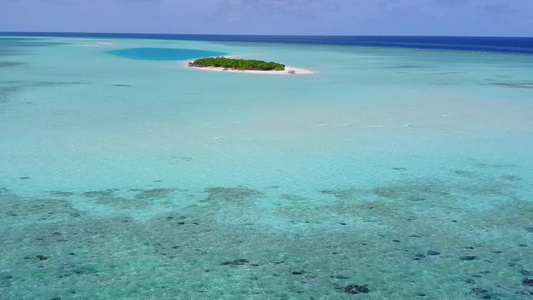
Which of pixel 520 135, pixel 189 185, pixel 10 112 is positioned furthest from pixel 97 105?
pixel 520 135

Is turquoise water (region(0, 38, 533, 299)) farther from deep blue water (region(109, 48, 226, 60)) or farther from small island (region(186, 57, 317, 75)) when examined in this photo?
deep blue water (region(109, 48, 226, 60))

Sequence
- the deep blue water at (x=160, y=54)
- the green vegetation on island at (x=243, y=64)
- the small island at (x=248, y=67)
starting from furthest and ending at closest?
the deep blue water at (x=160, y=54) < the green vegetation on island at (x=243, y=64) < the small island at (x=248, y=67)

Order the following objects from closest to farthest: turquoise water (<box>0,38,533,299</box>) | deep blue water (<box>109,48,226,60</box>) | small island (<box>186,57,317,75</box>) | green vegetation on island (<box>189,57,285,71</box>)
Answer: turquoise water (<box>0,38,533,299</box>) < small island (<box>186,57,317,75</box>) < green vegetation on island (<box>189,57,285,71</box>) < deep blue water (<box>109,48,226,60</box>)

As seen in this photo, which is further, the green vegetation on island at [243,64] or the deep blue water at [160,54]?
the deep blue water at [160,54]

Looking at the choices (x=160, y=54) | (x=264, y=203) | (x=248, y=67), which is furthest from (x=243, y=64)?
(x=264, y=203)

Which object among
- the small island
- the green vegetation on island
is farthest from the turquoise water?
the green vegetation on island

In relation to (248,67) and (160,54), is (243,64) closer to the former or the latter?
(248,67)

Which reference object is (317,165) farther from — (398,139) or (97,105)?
(97,105)

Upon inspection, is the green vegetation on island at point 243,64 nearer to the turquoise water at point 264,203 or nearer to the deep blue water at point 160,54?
the deep blue water at point 160,54

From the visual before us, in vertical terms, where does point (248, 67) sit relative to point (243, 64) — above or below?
below

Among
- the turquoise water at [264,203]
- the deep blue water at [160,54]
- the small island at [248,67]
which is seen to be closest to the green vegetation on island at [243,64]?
the small island at [248,67]
